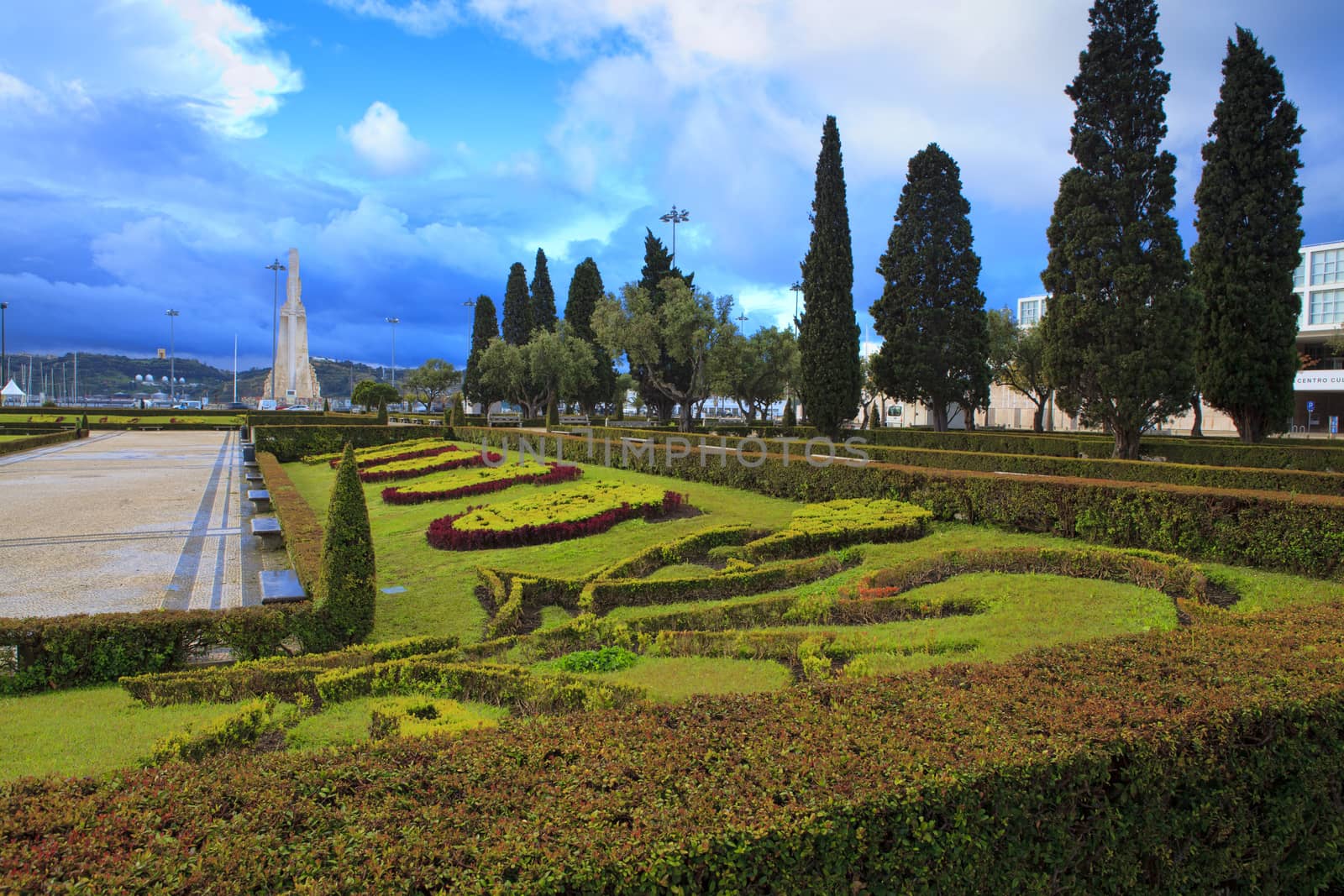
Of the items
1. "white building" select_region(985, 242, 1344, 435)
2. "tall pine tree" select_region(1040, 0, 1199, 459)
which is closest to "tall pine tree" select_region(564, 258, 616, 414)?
"white building" select_region(985, 242, 1344, 435)

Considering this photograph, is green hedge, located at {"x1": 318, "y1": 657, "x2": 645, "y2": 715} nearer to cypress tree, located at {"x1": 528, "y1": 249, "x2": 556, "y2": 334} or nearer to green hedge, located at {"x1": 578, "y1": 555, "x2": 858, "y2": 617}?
green hedge, located at {"x1": 578, "y1": 555, "x2": 858, "y2": 617}

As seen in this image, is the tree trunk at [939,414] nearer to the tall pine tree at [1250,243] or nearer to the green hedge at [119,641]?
the tall pine tree at [1250,243]

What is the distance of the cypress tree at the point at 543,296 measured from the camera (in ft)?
171

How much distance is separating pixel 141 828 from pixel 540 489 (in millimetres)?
12096

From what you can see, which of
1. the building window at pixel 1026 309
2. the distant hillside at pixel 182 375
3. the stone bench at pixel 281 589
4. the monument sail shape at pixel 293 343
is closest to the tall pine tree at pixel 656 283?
the stone bench at pixel 281 589

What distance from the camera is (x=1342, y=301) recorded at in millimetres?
46938

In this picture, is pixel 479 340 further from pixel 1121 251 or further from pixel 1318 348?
pixel 1318 348

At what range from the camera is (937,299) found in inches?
1192

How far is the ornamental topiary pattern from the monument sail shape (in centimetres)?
7439

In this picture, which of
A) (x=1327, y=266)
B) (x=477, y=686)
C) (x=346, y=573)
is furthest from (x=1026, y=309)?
(x=477, y=686)

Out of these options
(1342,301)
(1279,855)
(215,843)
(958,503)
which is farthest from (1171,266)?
(1342,301)

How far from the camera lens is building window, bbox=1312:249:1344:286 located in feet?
156

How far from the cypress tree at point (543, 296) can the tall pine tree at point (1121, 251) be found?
3654cm

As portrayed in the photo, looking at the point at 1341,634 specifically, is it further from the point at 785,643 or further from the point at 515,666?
the point at 515,666
